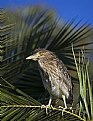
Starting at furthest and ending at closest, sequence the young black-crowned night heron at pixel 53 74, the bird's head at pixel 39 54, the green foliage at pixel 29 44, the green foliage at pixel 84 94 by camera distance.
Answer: the young black-crowned night heron at pixel 53 74, the bird's head at pixel 39 54, the green foliage at pixel 29 44, the green foliage at pixel 84 94

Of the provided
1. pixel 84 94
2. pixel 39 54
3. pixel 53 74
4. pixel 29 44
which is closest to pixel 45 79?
pixel 53 74

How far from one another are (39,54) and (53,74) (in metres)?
0.30

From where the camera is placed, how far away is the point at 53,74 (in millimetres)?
5223

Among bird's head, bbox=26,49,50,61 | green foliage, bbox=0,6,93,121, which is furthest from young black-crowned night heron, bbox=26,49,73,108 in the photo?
green foliage, bbox=0,6,93,121

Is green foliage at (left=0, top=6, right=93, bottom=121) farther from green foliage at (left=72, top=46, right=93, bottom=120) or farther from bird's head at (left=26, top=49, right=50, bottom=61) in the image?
green foliage at (left=72, top=46, right=93, bottom=120)

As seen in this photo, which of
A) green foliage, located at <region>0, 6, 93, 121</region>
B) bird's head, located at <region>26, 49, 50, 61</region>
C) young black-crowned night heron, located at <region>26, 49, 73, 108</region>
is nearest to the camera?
green foliage, located at <region>0, 6, 93, 121</region>

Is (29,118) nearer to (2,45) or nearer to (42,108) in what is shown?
(42,108)

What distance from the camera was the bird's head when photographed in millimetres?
5056

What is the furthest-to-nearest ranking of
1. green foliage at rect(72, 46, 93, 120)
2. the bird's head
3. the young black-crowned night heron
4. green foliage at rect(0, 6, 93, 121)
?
the young black-crowned night heron → the bird's head → green foliage at rect(0, 6, 93, 121) → green foliage at rect(72, 46, 93, 120)

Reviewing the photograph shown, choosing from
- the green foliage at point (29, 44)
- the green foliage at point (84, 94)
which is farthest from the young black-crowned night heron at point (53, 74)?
the green foliage at point (84, 94)

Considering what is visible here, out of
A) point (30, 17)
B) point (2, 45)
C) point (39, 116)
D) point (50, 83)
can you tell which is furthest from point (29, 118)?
point (30, 17)

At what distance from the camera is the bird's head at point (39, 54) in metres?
5.06

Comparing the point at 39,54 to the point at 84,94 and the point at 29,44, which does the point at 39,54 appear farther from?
the point at 84,94

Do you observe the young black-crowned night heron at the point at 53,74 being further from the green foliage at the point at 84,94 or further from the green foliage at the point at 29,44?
the green foliage at the point at 84,94
